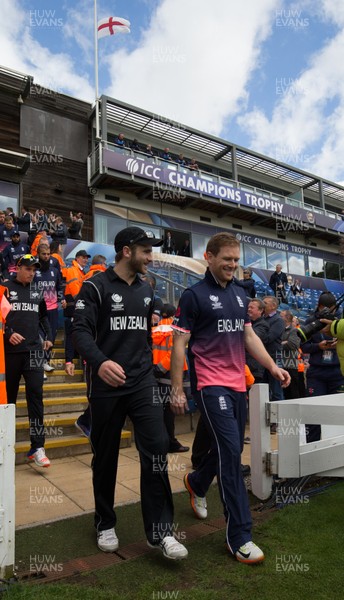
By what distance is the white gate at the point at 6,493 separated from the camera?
250 centimetres

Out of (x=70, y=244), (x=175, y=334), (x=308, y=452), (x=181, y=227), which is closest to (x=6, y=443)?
(x=175, y=334)

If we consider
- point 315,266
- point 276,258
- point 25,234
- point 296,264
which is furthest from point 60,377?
point 315,266

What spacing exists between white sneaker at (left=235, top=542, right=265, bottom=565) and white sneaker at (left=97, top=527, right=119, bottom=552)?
2.74ft

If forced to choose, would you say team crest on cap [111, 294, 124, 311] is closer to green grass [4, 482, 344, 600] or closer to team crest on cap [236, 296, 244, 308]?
team crest on cap [236, 296, 244, 308]

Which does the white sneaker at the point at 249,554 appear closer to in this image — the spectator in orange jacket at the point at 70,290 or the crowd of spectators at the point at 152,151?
the spectator in orange jacket at the point at 70,290

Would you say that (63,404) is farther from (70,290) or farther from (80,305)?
(80,305)

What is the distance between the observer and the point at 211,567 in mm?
2725

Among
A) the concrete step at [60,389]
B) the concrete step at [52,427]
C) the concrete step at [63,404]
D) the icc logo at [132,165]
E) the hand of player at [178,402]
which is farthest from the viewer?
the icc logo at [132,165]

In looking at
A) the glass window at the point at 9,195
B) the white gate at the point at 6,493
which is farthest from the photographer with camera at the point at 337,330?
the glass window at the point at 9,195

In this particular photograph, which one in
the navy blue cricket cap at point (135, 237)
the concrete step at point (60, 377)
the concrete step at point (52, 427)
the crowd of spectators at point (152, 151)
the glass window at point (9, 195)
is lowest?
the concrete step at point (52, 427)

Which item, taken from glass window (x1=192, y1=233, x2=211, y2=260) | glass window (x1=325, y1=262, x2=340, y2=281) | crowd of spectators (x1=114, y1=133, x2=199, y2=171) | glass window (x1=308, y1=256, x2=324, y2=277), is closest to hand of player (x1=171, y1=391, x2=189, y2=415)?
crowd of spectators (x1=114, y1=133, x2=199, y2=171)

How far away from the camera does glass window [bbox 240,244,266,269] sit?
23.4m

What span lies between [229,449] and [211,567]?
0.72 meters

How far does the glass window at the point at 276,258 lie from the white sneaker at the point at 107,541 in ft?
74.0
